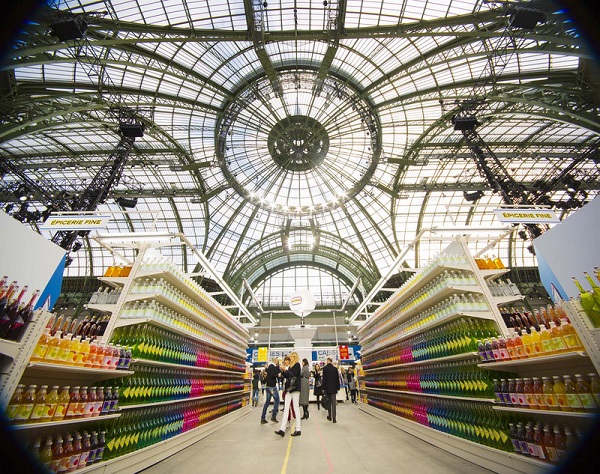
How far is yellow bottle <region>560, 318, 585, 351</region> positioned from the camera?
3.09 meters

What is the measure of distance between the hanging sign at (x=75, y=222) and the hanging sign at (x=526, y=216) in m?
11.5

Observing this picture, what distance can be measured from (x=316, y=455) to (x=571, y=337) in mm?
4919

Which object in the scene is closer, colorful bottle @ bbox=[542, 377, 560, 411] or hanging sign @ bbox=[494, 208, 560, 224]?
colorful bottle @ bbox=[542, 377, 560, 411]

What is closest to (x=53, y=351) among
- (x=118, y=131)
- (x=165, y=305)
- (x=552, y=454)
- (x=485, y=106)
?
(x=165, y=305)

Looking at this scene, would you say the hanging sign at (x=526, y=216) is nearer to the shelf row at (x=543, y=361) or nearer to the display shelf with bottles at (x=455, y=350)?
the display shelf with bottles at (x=455, y=350)

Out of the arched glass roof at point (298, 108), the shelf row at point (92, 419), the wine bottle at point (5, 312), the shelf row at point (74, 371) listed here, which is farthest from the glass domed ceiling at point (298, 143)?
the wine bottle at point (5, 312)

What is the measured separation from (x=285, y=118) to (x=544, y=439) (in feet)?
68.8

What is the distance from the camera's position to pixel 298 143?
21.1 m

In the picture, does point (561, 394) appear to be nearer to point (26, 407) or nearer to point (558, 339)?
point (558, 339)

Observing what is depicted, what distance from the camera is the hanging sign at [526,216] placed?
787 centimetres

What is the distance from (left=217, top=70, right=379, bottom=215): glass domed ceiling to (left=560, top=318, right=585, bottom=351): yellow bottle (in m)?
18.0

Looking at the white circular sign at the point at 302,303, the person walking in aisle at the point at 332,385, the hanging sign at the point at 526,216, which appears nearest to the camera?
the hanging sign at the point at 526,216

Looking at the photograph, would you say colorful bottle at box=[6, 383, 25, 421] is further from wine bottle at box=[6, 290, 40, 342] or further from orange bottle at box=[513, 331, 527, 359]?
orange bottle at box=[513, 331, 527, 359]


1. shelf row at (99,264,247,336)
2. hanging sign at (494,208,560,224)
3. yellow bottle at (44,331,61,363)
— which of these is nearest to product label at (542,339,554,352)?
hanging sign at (494,208,560,224)
